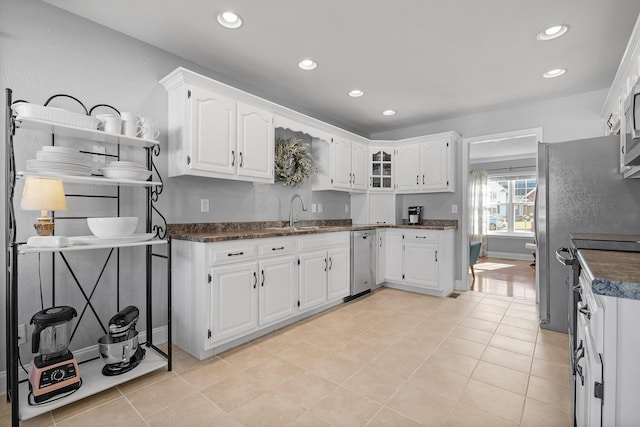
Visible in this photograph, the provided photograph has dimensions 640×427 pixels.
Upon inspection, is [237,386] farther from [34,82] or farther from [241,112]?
[34,82]

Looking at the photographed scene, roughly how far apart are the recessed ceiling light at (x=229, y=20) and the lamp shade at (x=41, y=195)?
152 centimetres

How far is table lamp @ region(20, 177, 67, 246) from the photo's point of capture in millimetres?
1618

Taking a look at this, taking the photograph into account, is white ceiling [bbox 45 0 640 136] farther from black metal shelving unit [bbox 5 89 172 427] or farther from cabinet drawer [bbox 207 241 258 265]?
cabinet drawer [bbox 207 241 258 265]

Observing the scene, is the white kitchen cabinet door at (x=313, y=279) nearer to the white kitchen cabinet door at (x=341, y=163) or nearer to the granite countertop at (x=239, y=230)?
the granite countertop at (x=239, y=230)

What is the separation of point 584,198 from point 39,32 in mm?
4314

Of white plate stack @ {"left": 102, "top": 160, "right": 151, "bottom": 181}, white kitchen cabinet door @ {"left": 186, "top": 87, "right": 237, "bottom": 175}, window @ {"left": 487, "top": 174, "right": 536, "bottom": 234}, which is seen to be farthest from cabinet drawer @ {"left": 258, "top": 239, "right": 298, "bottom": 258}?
window @ {"left": 487, "top": 174, "right": 536, "bottom": 234}

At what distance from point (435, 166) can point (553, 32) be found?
2097 mm

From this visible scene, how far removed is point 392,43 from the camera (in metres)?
2.56

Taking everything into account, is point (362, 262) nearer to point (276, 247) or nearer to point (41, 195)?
point (276, 247)

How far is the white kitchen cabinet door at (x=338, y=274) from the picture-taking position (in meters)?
3.40

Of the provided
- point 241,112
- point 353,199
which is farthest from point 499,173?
point 241,112

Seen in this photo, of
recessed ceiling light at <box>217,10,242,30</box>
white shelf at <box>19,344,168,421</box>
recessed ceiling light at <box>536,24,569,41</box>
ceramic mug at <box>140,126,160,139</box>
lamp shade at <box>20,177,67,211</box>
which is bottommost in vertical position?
white shelf at <box>19,344,168,421</box>

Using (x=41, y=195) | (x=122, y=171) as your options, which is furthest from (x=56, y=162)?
(x=122, y=171)

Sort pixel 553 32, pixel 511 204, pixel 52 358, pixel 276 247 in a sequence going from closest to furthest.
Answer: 1. pixel 52 358
2. pixel 553 32
3. pixel 276 247
4. pixel 511 204
